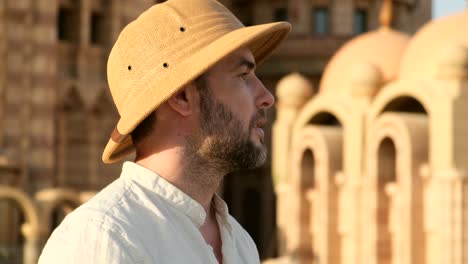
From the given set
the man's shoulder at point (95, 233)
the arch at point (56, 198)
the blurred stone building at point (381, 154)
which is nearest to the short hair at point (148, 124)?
the man's shoulder at point (95, 233)

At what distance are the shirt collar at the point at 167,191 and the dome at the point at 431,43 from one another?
22226 millimetres

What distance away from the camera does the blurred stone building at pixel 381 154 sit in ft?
79.6

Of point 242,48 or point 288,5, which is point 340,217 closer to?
point 288,5

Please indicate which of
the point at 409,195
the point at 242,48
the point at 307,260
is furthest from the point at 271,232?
the point at 242,48

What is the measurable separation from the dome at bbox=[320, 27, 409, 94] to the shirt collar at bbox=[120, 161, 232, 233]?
25136mm

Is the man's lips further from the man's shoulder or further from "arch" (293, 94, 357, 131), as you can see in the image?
"arch" (293, 94, 357, 131)

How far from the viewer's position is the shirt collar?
10.8ft

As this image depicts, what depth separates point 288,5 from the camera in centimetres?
Result: 4306

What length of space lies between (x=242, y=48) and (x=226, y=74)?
96 mm

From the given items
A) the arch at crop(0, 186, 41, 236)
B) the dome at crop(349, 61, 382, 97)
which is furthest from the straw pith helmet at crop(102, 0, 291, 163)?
the arch at crop(0, 186, 41, 236)

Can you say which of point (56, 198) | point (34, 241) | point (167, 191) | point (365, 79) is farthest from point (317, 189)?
point (167, 191)

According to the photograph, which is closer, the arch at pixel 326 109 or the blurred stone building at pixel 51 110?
the arch at pixel 326 109

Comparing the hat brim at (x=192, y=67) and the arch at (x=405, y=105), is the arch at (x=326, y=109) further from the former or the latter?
the hat brim at (x=192, y=67)

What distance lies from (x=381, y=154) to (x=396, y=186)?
110 cm
